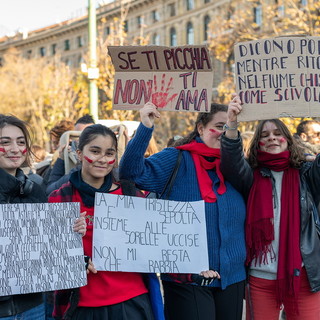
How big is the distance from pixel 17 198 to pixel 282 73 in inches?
70.7

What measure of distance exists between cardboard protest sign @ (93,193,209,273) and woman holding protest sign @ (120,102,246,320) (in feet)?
0.23

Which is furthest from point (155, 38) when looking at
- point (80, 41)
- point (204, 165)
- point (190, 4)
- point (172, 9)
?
point (204, 165)

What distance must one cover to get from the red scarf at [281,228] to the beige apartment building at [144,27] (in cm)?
2827

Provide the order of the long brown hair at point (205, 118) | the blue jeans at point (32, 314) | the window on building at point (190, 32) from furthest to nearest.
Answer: the window on building at point (190, 32), the long brown hair at point (205, 118), the blue jeans at point (32, 314)

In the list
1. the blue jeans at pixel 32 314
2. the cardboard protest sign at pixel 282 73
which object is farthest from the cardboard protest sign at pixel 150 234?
the cardboard protest sign at pixel 282 73

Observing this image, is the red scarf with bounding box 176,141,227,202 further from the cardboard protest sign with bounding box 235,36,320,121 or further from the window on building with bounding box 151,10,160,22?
the window on building with bounding box 151,10,160,22

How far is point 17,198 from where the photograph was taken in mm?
2975

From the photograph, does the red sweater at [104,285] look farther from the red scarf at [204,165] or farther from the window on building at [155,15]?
the window on building at [155,15]

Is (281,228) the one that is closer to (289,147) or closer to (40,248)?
(289,147)

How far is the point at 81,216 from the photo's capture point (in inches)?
120

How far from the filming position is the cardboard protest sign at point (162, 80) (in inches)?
135

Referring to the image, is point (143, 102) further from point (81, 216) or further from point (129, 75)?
point (81, 216)

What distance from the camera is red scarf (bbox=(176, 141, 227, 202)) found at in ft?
10.9

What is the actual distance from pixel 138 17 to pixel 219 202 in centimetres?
4567
